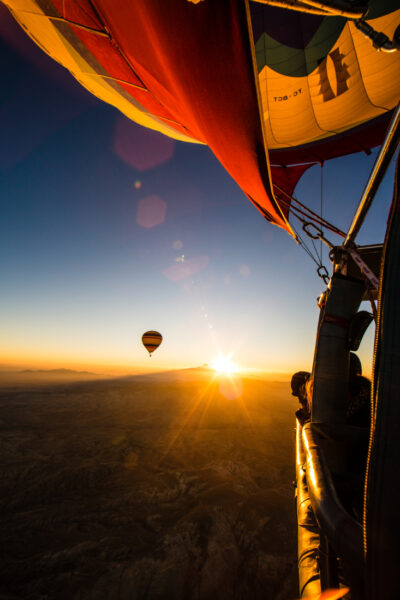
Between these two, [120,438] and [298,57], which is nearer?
[298,57]

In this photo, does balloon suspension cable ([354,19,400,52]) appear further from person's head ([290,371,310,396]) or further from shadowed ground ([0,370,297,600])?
shadowed ground ([0,370,297,600])

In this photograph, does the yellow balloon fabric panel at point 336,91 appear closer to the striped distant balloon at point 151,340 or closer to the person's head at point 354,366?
the person's head at point 354,366

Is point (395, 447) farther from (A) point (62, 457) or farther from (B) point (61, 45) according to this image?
(A) point (62, 457)

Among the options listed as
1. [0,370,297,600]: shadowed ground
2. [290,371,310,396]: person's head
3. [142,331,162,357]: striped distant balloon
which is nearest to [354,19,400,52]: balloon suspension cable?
[290,371,310,396]: person's head

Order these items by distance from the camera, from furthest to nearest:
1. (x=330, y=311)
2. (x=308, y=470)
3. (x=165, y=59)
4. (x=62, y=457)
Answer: (x=62, y=457) → (x=165, y=59) → (x=330, y=311) → (x=308, y=470)

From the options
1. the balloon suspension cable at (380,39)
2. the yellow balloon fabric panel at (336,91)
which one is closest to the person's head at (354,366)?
the balloon suspension cable at (380,39)

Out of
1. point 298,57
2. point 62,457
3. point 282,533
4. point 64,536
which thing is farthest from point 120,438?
point 298,57

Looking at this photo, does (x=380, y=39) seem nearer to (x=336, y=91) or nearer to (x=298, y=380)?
(x=298, y=380)
